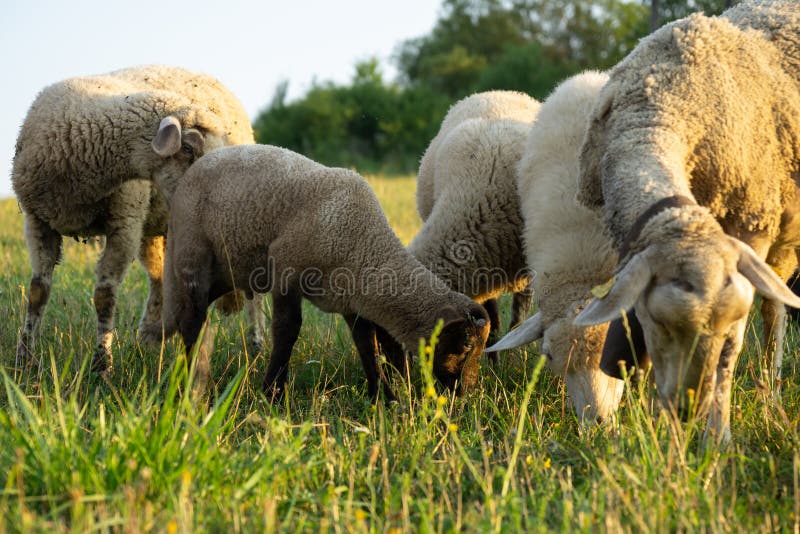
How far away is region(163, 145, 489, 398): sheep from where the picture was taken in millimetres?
4352

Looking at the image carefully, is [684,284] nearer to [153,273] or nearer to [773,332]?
[773,332]

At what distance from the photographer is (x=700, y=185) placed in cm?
358

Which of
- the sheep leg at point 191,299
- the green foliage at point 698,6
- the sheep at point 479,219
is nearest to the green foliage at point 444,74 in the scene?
the green foliage at point 698,6

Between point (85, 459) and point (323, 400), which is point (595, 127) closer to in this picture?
point (323, 400)

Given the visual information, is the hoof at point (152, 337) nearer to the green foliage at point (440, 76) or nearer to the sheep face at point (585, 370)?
the sheep face at point (585, 370)

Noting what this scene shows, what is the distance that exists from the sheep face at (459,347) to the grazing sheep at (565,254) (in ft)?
0.69

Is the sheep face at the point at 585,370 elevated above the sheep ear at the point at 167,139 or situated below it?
below

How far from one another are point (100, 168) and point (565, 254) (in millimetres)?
2760

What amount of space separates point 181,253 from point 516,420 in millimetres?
2027

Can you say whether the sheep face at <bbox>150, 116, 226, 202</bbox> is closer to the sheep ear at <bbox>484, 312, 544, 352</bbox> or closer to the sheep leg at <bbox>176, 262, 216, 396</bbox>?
the sheep leg at <bbox>176, 262, 216, 396</bbox>

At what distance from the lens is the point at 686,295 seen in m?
2.81

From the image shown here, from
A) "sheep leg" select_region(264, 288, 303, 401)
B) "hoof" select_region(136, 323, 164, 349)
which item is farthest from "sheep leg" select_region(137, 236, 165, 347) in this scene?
"sheep leg" select_region(264, 288, 303, 401)

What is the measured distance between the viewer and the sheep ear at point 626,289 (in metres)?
2.90

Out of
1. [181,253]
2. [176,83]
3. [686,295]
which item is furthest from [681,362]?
[176,83]
